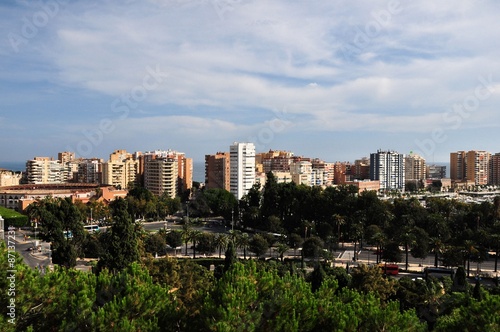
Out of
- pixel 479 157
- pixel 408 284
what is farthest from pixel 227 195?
pixel 479 157

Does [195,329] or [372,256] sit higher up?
[195,329]

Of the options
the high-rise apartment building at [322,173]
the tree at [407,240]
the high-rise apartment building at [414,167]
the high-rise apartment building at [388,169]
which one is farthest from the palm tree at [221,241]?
the high-rise apartment building at [414,167]

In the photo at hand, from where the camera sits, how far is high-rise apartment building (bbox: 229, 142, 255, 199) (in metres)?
70.7

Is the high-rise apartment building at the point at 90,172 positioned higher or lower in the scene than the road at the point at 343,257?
higher

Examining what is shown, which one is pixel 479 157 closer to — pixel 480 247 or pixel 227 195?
pixel 227 195

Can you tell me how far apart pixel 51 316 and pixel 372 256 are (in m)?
32.3

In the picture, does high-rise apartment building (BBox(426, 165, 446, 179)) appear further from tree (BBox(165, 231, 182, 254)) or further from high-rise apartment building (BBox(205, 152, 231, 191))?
tree (BBox(165, 231, 182, 254))

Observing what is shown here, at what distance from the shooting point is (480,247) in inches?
1308

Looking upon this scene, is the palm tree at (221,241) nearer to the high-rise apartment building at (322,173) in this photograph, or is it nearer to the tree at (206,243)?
the tree at (206,243)

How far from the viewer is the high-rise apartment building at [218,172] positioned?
75.2m

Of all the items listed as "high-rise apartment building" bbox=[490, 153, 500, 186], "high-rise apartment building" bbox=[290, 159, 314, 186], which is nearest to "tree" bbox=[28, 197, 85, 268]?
"high-rise apartment building" bbox=[290, 159, 314, 186]

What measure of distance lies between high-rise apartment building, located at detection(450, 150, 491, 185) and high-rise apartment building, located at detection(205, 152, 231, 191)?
Answer: 6071cm

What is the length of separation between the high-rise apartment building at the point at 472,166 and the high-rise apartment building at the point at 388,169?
1337cm

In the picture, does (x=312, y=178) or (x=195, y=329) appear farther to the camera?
(x=312, y=178)
